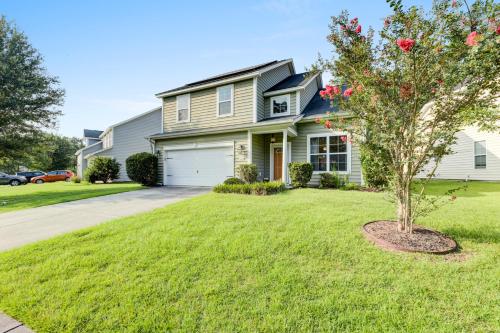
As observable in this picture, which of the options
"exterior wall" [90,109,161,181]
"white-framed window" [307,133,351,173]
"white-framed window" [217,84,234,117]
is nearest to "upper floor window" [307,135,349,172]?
"white-framed window" [307,133,351,173]

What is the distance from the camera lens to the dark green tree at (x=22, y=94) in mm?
12203

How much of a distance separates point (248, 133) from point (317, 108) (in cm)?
400

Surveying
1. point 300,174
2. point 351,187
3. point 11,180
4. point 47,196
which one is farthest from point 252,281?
point 11,180

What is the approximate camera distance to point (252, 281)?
2652 millimetres

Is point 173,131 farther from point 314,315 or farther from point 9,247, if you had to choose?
point 314,315

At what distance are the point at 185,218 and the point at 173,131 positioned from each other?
9629 millimetres

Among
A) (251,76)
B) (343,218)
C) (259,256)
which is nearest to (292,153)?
(251,76)

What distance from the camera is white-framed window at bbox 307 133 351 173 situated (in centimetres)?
1008

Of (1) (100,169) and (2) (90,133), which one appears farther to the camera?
(2) (90,133)

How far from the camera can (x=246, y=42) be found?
9.41 metres

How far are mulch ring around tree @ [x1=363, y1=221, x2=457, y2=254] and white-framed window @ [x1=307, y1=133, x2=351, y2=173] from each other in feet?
20.7

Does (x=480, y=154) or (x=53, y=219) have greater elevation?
(x=480, y=154)

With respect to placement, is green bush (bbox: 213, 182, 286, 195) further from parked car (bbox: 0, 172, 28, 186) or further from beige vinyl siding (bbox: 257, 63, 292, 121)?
parked car (bbox: 0, 172, 28, 186)

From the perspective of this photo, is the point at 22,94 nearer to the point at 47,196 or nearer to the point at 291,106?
the point at 47,196
